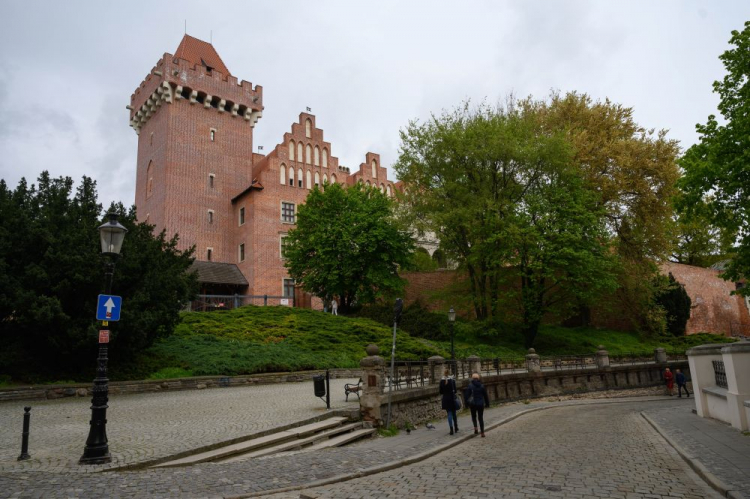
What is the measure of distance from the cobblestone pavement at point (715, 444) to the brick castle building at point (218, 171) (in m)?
31.2

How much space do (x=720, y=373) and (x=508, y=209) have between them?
17919 millimetres

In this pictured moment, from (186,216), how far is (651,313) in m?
34.7

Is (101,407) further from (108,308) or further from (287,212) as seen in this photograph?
(287,212)

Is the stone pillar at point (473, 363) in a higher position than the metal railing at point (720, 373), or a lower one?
higher

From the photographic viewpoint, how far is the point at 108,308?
Result: 912 cm

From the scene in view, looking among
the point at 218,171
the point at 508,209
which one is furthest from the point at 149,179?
the point at 508,209

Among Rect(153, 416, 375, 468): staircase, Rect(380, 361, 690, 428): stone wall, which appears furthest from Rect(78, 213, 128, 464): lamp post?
Rect(380, 361, 690, 428): stone wall

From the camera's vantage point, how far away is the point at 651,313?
35281mm

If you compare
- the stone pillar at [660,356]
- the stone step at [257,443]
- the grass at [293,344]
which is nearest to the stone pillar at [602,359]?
the grass at [293,344]

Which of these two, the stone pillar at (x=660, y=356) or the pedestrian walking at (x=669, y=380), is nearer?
the pedestrian walking at (x=669, y=380)

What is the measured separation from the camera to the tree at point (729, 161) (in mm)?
15398

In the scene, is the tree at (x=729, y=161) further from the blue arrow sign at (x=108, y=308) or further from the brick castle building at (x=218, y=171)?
the brick castle building at (x=218, y=171)

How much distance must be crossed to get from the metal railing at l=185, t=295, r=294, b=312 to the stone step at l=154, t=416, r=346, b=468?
70.4 feet

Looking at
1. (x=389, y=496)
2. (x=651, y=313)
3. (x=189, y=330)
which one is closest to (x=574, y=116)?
(x=651, y=313)
